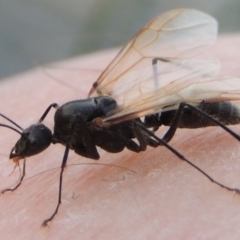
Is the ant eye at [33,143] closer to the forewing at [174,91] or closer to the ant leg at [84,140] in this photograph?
the ant leg at [84,140]

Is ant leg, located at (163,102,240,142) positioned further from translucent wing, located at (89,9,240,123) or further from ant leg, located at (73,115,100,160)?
ant leg, located at (73,115,100,160)

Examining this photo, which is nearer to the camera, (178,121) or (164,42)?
(178,121)

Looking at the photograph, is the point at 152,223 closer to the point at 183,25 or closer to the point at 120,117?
A: the point at 120,117

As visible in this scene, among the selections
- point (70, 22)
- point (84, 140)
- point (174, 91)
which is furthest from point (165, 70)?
point (70, 22)

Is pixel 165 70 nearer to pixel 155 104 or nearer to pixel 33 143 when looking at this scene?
pixel 155 104

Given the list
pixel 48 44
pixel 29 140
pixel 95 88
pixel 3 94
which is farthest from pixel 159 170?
pixel 48 44

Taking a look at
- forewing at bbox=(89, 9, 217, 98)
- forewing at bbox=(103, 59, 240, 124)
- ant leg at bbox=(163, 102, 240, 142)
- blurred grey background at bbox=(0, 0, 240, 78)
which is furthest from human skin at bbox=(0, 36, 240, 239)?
blurred grey background at bbox=(0, 0, 240, 78)

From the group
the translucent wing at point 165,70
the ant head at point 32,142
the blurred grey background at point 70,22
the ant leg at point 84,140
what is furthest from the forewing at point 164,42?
the blurred grey background at point 70,22
